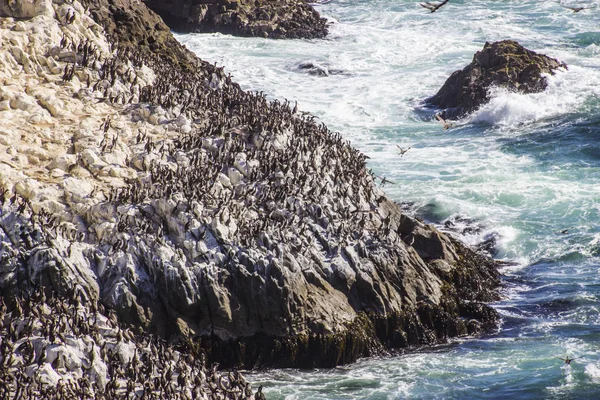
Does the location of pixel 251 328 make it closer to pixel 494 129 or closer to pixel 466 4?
pixel 494 129

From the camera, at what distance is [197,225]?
18.0m

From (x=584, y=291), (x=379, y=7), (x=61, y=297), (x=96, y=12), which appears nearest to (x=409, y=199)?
(x=584, y=291)

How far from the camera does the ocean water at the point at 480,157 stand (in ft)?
59.1

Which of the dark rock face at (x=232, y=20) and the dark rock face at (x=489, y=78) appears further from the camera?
the dark rock face at (x=232, y=20)

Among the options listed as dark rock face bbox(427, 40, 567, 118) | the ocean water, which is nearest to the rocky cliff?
the ocean water

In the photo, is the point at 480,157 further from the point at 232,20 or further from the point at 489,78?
the point at 232,20

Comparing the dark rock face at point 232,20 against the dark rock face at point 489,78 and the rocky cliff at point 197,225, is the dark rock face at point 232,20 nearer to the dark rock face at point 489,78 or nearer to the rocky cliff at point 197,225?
the dark rock face at point 489,78

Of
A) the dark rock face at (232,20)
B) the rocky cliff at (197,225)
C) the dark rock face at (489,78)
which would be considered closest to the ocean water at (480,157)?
the dark rock face at (489,78)

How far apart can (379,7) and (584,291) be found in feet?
150

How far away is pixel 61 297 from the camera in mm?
16078

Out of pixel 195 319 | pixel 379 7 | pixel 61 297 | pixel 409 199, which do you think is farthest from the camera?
pixel 379 7

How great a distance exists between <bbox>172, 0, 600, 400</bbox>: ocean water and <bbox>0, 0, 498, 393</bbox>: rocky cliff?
3.24 ft

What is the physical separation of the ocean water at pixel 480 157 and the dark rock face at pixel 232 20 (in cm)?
142

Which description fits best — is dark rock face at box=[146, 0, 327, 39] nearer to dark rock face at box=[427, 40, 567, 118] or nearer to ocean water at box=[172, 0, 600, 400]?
ocean water at box=[172, 0, 600, 400]
